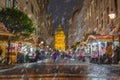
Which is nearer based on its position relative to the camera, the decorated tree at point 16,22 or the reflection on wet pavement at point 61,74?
the reflection on wet pavement at point 61,74

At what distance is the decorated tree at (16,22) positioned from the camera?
4047 cm

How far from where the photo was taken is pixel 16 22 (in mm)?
41562

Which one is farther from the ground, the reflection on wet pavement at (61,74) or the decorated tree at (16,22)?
the decorated tree at (16,22)

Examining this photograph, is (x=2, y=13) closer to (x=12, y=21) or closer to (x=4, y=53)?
(x=12, y=21)

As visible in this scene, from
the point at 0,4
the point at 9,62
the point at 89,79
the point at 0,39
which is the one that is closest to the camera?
the point at 89,79

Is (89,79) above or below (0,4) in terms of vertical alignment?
below

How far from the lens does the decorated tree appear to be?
4047 cm

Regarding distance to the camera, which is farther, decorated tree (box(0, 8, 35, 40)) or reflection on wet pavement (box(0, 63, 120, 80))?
decorated tree (box(0, 8, 35, 40))

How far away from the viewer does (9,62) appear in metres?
37.3

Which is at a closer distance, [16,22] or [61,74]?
[61,74]

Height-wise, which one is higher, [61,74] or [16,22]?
[16,22]

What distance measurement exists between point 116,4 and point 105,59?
12900mm

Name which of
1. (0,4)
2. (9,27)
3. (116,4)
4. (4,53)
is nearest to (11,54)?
(4,53)

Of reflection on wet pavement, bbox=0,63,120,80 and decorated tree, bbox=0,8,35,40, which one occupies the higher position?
decorated tree, bbox=0,8,35,40
